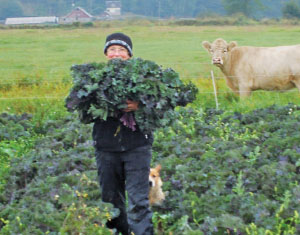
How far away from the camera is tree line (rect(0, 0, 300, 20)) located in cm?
3919

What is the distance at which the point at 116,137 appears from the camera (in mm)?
4641

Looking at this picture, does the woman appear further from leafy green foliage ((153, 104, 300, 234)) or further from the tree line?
the tree line

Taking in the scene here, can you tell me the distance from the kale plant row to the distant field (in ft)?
8.60

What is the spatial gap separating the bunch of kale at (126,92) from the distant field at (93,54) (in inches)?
236

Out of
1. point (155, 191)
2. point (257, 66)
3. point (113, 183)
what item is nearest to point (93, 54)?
point (257, 66)

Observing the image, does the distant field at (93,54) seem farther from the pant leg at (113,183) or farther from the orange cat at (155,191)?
the pant leg at (113,183)

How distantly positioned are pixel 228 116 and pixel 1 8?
1453 inches

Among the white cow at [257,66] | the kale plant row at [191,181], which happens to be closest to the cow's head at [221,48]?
the white cow at [257,66]

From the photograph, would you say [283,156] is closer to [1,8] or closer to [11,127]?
[11,127]

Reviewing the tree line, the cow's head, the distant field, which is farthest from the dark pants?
the tree line

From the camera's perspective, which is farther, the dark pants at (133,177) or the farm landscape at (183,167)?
the farm landscape at (183,167)

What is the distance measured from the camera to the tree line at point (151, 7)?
129 feet

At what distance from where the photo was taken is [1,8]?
43031 millimetres

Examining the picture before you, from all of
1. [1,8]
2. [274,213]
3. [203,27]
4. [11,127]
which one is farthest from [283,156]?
[1,8]
